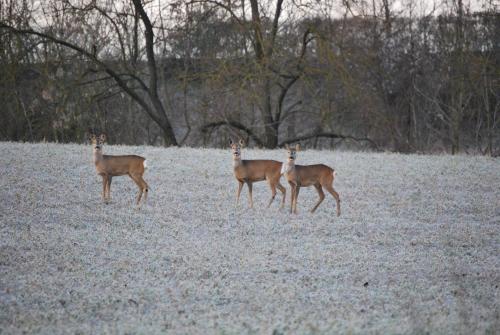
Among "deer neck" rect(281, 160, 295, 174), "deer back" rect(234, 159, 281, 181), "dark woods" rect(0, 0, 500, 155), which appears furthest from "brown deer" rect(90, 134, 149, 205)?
"dark woods" rect(0, 0, 500, 155)

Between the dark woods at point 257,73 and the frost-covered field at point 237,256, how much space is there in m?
9.05

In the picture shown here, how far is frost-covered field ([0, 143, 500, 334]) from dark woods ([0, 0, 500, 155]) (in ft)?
29.7

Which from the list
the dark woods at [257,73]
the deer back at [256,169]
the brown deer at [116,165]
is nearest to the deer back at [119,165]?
the brown deer at [116,165]

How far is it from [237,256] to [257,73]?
14866 millimetres

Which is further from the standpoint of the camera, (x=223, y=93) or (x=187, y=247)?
(x=223, y=93)

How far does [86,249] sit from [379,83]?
21.1 metres

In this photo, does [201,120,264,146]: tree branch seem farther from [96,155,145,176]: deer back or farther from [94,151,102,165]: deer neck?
[94,151,102,165]: deer neck

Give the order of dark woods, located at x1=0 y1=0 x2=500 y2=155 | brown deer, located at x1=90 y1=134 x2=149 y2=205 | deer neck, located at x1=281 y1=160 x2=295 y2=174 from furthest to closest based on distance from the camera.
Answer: dark woods, located at x1=0 y1=0 x2=500 y2=155
brown deer, located at x1=90 y1=134 x2=149 y2=205
deer neck, located at x1=281 y1=160 x2=295 y2=174

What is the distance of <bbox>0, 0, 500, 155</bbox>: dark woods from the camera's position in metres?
24.3

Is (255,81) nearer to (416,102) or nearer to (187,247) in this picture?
(416,102)

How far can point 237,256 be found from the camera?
9.35 meters

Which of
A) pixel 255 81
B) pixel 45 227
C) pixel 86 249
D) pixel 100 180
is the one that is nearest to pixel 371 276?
pixel 86 249

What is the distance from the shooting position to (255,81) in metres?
24.5

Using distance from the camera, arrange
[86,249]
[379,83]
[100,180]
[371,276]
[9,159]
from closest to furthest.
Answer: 1. [371,276]
2. [86,249]
3. [100,180]
4. [9,159]
5. [379,83]
